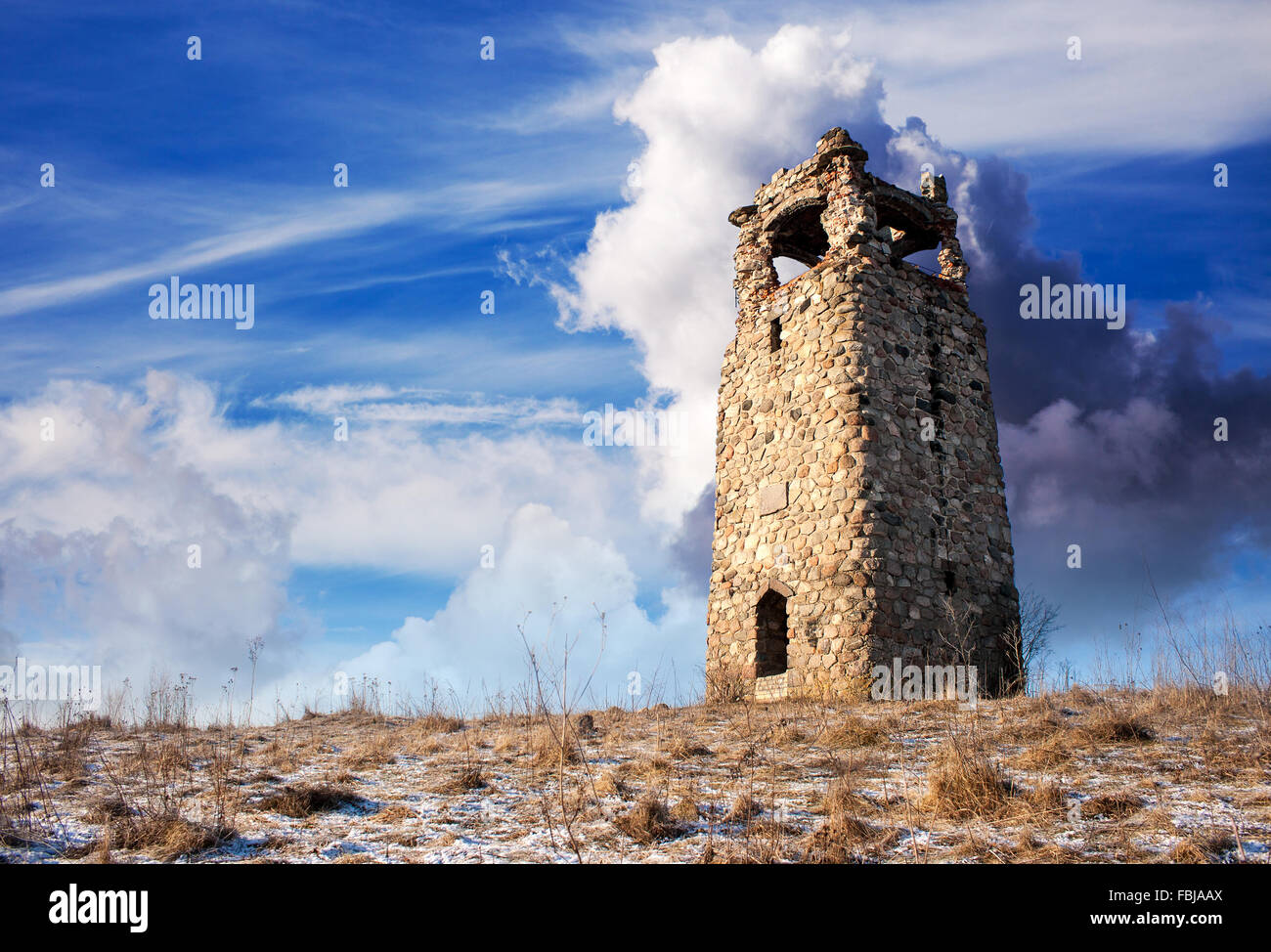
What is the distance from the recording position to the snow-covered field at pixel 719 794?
15.6 feet

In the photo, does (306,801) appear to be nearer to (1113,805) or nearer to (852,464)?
(1113,805)

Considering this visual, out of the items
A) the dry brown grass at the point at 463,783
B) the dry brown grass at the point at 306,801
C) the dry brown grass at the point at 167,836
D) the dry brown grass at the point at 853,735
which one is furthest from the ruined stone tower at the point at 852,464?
the dry brown grass at the point at 167,836

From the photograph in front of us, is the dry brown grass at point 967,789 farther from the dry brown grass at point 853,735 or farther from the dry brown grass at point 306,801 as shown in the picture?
the dry brown grass at point 306,801

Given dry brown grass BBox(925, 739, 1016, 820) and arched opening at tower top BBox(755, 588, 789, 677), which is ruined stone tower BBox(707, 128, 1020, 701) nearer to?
arched opening at tower top BBox(755, 588, 789, 677)

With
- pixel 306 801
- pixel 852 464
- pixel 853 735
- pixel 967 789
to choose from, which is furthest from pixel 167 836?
pixel 852 464

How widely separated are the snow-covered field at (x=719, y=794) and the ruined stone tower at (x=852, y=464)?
7.98 ft

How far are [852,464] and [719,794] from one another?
6404 millimetres

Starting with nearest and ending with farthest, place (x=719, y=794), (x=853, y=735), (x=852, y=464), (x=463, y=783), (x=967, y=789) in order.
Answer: (x=967, y=789) → (x=719, y=794) → (x=463, y=783) → (x=853, y=735) → (x=852, y=464)

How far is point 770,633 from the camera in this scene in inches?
476

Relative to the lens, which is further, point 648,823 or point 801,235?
point 801,235

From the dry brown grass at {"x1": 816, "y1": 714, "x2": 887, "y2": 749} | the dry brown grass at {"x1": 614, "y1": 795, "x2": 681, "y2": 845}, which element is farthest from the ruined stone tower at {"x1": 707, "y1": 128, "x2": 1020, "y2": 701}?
the dry brown grass at {"x1": 614, "y1": 795, "x2": 681, "y2": 845}

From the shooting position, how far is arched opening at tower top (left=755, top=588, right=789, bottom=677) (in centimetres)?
1189

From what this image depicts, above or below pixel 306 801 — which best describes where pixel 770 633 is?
above
